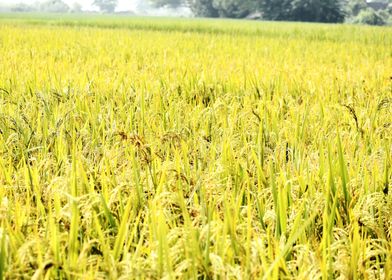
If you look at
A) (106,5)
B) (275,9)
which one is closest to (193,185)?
(275,9)

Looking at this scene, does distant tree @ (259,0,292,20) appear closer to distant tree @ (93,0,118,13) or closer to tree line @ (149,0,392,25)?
tree line @ (149,0,392,25)

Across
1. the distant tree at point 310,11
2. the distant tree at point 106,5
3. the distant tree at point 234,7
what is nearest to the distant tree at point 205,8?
the distant tree at point 234,7

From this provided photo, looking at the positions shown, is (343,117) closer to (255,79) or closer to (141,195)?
(255,79)

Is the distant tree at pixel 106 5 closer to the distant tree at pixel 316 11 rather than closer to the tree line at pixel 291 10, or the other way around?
the tree line at pixel 291 10

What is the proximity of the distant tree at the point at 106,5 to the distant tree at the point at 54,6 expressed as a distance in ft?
26.1

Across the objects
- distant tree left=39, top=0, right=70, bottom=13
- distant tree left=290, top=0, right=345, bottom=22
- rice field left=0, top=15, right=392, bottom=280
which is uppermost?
distant tree left=39, top=0, right=70, bottom=13

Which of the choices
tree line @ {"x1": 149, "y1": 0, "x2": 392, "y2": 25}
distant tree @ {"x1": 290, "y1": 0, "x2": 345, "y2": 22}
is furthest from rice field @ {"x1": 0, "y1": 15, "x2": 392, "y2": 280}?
tree line @ {"x1": 149, "y1": 0, "x2": 392, "y2": 25}

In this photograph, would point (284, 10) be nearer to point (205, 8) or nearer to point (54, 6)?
point (205, 8)

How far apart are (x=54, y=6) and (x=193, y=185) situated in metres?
128

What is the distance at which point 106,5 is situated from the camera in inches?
4697

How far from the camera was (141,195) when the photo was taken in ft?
4.30

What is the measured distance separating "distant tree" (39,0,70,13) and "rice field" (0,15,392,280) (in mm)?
120408

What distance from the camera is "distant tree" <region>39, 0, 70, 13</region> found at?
116 meters

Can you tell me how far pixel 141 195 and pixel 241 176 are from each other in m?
0.37
